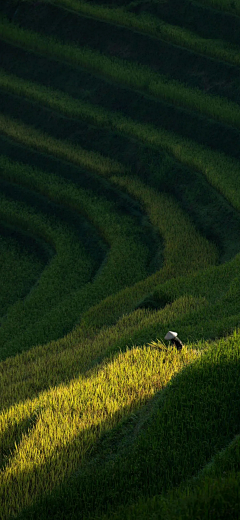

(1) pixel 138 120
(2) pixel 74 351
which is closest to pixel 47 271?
(2) pixel 74 351

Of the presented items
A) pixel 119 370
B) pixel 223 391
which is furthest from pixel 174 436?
pixel 119 370

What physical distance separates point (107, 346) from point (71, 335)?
4.77 feet

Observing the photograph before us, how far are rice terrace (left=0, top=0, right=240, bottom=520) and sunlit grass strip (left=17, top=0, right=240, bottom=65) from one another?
0.23 feet

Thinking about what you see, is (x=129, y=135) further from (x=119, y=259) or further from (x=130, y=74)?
(x=119, y=259)

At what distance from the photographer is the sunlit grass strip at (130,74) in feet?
56.2

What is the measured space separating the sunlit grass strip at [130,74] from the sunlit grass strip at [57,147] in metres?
2.77

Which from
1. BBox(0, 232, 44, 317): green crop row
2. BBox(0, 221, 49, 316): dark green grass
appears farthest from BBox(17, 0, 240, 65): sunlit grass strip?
BBox(0, 232, 44, 317): green crop row

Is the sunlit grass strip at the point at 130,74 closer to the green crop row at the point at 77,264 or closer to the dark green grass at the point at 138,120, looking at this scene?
the dark green grass at the point at 138,120

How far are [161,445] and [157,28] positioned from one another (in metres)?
17.9

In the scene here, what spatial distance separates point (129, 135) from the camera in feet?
56.9

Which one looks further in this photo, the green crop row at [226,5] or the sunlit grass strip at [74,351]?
the green crop row at [226,5]

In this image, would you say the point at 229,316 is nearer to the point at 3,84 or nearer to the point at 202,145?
the point at 202,145

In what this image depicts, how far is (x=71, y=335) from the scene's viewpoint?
977 cm

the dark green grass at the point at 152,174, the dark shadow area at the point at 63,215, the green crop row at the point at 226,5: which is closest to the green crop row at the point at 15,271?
the dark shadow area at the point at 63,215
